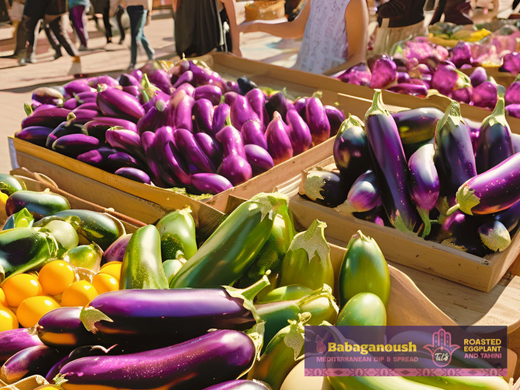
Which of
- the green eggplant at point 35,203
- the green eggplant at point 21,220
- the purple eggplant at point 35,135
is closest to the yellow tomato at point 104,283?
the green eggplant at point 21,220

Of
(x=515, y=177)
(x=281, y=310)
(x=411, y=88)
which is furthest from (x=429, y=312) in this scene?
(x=411, y=88)

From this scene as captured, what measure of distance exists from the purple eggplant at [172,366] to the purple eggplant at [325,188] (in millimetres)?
775

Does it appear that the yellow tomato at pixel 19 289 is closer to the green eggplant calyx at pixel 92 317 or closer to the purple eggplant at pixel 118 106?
the green eggplant calyx at pixel 92 317

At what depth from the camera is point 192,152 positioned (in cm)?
181

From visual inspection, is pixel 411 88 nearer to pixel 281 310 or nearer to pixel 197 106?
pixel 197 106

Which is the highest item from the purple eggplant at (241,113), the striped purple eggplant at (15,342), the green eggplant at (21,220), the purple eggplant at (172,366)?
the purple eggplant at (241,113)

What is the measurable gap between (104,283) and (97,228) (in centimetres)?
35

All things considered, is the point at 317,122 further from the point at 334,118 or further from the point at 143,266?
the point at 143,266

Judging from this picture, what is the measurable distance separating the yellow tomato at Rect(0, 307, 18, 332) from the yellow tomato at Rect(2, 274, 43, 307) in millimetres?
52

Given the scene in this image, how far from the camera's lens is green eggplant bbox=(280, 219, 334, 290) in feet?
3.62

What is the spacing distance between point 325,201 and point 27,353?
946 mm

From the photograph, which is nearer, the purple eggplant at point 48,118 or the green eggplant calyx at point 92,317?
the green eggplant calyx at point 92,317

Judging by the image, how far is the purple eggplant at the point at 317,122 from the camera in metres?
2.14

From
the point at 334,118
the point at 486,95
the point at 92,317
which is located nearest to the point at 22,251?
the point at 92,317
